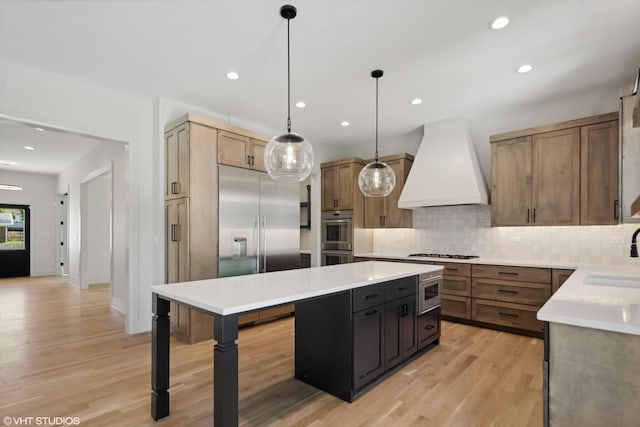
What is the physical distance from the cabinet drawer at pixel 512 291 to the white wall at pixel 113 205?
437cm

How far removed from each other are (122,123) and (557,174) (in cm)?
521

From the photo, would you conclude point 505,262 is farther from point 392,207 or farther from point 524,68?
point 524,68

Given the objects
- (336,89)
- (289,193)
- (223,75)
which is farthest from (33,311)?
(336,89)

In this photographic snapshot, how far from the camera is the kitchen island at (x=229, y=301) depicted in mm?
1576

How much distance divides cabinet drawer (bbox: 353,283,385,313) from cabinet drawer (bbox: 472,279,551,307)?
2.18 metres

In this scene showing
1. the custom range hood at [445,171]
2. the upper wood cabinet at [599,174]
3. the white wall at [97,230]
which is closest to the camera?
the upper wood cabinet at [599,174]

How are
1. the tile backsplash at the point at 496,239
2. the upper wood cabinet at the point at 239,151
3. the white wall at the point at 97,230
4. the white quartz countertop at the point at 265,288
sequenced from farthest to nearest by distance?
1. the white wall at the point at 97,230
2. the upper wood cabinet at the point at 239,151
3. the tile backsplash at the point at 496,239
4. the white quartz countertop at the point at 265,288

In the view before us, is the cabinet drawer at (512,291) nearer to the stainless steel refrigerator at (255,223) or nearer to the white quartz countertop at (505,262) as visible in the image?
the white quartz countertop at (505,262)

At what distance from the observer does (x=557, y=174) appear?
380cm

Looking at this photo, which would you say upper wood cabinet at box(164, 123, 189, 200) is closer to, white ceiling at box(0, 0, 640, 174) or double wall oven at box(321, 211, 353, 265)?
white ceiling at box(0, 0, 640, 174)

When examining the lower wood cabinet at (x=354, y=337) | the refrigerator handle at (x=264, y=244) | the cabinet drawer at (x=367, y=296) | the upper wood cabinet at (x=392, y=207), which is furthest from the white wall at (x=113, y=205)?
the upper wood cabinet at (x=392, y=207)

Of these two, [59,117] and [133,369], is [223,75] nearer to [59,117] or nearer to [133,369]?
[59,117]

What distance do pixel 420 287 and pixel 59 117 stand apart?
4.06 meters

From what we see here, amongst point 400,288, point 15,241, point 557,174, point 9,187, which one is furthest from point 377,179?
point 15,241
